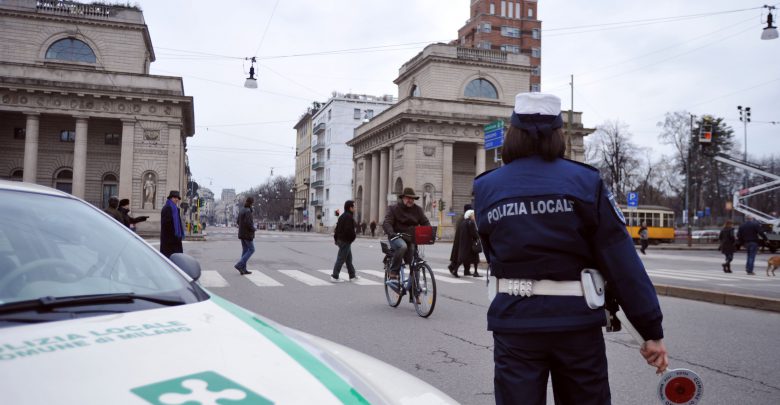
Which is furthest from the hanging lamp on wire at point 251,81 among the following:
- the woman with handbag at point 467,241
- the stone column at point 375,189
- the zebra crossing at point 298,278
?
the stone column at point 375,189

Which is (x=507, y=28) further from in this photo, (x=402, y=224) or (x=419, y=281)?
(x=419, y=281)

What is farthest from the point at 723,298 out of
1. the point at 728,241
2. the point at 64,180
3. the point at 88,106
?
the point at 64,180

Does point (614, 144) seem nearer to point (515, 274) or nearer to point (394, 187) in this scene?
point (394, 187)

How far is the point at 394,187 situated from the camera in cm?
5212

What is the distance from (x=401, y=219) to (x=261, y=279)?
17.5ft

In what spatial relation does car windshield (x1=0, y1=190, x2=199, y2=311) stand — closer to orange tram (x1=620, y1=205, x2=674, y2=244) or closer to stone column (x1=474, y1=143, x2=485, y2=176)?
orange tram (x1=620, y1=205, x2=674, y2=244)

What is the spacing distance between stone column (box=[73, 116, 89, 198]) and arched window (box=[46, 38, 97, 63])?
18.2 ft

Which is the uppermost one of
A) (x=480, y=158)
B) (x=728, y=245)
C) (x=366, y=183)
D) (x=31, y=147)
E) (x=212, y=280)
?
(x=480, y=158)

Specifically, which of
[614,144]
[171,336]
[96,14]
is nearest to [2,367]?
[171,336]

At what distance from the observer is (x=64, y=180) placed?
43.1m

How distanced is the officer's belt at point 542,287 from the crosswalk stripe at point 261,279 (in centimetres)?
1023

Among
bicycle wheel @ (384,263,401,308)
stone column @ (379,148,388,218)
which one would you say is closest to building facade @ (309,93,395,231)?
stone column @ (379,148,388,218)

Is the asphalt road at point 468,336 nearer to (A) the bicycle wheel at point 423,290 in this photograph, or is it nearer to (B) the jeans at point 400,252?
(A) the bicycle wheel at point 423,290

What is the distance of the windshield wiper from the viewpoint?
6.36 ft
